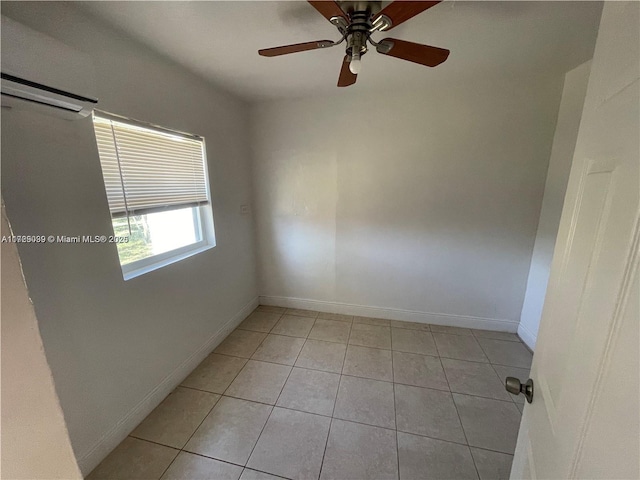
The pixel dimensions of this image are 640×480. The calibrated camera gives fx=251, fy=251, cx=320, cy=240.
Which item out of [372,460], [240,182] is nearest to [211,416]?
[372,460]

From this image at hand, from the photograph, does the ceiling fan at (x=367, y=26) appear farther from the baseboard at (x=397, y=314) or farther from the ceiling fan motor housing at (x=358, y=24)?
the baseboard at (x=397, y=314)

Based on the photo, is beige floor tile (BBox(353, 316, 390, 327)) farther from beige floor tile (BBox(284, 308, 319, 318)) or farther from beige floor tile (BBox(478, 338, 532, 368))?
beige floor tile (BBox(478, 338, 532, 368))

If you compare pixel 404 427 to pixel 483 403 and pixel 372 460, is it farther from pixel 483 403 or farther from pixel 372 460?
pixel 483 403

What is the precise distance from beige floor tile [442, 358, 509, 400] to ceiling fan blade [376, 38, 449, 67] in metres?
2.12

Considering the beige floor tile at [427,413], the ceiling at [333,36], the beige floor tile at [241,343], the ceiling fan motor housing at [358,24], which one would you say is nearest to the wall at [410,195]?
the ceiling at [333,36]

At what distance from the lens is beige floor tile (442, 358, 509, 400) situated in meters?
1.80

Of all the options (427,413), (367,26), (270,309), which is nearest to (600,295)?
(367,26)

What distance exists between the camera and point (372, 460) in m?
1.35

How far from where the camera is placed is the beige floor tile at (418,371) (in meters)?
1.89

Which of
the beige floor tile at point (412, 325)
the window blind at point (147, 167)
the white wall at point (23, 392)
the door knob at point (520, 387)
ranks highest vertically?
the window blind at point (147, 167)

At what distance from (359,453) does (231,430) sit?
771 millimetres

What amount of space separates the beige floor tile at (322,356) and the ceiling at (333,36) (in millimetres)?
2290

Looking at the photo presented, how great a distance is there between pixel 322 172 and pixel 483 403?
2273 mm

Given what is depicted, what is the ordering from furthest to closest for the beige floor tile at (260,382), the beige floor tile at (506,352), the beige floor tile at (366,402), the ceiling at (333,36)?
the beige floor tile at (506,352) → the beige floor tile at (260,382) → the beige floor tile at (366,402) → the ceiling at (333,36)
